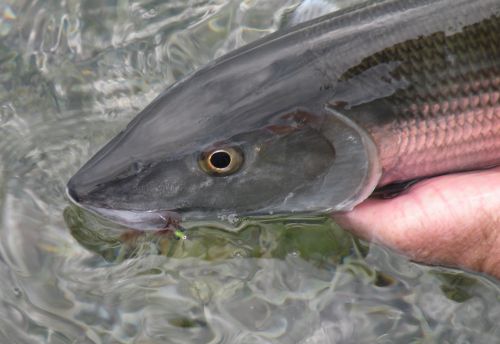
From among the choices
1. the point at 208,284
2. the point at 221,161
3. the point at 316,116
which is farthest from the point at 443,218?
the point at 208,284

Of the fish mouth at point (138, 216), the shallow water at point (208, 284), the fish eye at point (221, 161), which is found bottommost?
the shallow water at point (208, 284)

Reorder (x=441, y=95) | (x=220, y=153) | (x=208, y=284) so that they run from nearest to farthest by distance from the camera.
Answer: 1. (x=220, y=153)
2. (x=441, y=95)
3. (x=208, y=284)

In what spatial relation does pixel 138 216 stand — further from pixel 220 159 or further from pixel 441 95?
pixel 441 95

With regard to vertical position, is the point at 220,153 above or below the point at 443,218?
above

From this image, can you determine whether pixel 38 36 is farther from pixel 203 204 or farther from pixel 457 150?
pixel 457 150

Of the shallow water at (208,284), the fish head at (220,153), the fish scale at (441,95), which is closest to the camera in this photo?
the fish head at (220,153)

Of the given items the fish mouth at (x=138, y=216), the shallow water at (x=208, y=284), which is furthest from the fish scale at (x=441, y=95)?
the fish mouth at (x=138, y=216)

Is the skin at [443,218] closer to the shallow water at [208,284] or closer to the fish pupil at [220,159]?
the shallow water at [208,284]

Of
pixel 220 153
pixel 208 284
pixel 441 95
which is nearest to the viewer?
pixel 220 153
